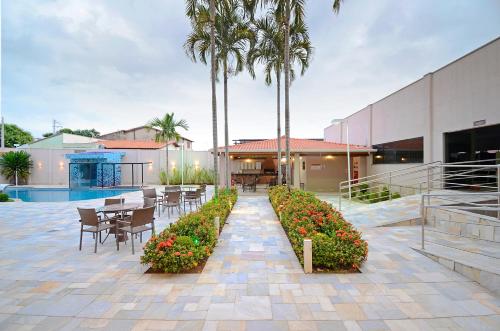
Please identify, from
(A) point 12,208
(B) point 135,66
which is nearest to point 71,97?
(B) point 135,66

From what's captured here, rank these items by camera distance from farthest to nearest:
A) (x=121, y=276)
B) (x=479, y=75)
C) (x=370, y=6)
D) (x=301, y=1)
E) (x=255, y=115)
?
(x=255, y=115)
(x=370, y=6)
(x=301, y=1)
(x=479, y=75)
(x=121, y=276)

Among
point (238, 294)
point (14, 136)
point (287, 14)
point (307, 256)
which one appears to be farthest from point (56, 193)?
point (14, 136)

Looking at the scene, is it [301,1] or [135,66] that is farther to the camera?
[135,66]

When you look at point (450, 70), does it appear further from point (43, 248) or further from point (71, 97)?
point (71, 97)

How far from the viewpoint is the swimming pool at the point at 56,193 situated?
16734mm

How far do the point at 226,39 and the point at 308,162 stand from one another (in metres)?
9.20

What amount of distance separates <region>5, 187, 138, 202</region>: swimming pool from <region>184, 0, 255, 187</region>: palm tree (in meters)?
11.1

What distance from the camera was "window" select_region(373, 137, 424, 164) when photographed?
38.0 feet

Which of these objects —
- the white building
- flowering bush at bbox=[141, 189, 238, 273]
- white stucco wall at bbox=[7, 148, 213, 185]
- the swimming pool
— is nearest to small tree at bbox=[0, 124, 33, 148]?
white stucco wall at bbox=[7, 148, 213, 185]

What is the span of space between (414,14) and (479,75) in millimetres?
5182

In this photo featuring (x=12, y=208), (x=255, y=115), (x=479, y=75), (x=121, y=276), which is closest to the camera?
(x=121, y=276)

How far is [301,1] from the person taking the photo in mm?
9477

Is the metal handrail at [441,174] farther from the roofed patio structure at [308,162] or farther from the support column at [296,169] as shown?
the support column at [296,169]

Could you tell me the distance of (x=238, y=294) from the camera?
3494 millimetres
